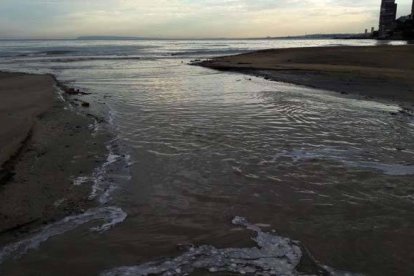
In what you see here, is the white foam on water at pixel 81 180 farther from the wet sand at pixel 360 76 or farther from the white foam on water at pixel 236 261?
the wet sand at pixel 360 76

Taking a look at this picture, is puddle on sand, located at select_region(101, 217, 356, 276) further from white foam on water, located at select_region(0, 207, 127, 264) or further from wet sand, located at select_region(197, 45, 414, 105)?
wet sand, located at select_region(197, 45, 414, 105)

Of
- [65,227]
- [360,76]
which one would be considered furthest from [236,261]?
[360,76]

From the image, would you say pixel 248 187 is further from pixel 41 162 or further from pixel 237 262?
pixel 41 162

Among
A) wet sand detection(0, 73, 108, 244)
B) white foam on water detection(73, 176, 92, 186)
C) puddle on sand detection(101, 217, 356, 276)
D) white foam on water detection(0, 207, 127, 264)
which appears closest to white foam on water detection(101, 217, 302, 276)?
puddle on sand detection(101, 217, 356, 276)

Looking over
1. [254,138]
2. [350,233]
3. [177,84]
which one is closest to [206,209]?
[350,233]

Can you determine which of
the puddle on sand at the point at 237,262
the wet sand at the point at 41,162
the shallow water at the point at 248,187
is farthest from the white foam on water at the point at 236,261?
the wet sand at the point at 41,162

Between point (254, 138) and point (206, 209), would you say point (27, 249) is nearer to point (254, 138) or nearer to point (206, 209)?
point (206, 209)
